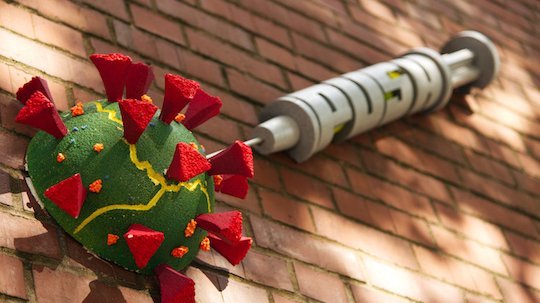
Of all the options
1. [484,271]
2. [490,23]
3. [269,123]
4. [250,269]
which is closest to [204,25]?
[269,123]

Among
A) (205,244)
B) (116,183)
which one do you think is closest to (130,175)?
(116,183)

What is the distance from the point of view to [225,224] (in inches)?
67.2

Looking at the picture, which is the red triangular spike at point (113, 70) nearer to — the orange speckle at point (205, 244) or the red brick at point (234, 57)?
the orange speckle at point (205, 244)

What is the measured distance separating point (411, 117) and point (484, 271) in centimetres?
57

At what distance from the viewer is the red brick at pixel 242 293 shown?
1857mm

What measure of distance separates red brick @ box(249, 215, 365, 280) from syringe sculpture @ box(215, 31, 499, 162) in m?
0.22

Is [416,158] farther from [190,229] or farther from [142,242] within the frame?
[142,242]

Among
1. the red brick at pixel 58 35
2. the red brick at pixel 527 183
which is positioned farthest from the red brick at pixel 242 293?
the red brick at pixel 527 183

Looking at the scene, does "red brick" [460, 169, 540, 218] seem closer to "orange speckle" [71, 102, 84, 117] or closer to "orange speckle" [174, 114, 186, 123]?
"orange speckle" [174, 114, 186, 123]

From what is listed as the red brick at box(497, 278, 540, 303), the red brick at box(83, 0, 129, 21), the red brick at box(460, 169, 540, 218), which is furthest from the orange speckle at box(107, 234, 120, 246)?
the red brick at box(460, 169, 540, 218)

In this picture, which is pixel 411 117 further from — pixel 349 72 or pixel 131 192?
pixel 131 192

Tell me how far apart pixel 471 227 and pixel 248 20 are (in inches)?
34.8

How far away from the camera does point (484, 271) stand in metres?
2.47

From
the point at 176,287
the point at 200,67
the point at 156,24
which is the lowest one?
the point at 176,287
